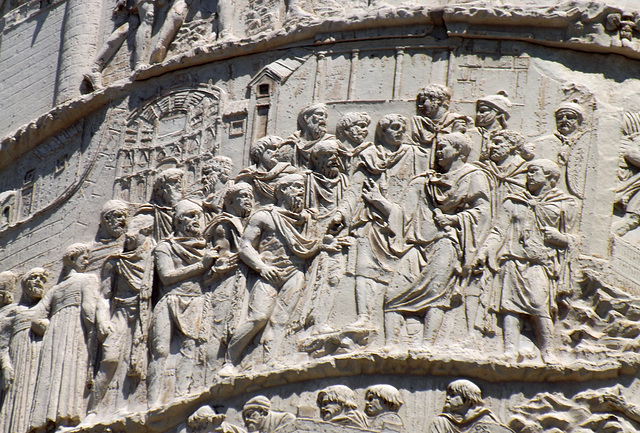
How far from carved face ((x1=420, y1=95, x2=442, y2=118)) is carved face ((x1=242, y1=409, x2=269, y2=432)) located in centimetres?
331

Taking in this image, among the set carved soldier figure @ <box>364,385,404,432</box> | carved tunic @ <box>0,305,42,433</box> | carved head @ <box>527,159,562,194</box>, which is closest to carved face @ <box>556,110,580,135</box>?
carved head @ <box>527,159,562,194</box>

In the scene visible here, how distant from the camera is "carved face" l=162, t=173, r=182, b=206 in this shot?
56.3 feet

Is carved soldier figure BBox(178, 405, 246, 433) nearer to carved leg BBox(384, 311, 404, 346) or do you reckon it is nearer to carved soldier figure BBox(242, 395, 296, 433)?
carved soldier figure BBox(242, 395, 296, 433)

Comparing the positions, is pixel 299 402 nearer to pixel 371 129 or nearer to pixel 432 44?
pixel 371 129

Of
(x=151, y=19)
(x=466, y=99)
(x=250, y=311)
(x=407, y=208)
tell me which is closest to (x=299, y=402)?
(x=250, y=311)

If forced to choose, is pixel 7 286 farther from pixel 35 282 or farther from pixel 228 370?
pixel 228 370

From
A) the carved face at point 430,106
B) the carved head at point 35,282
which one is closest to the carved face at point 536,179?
the carved face at point 430,106

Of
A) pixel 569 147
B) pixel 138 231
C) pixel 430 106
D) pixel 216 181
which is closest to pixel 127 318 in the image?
pixel 138 231

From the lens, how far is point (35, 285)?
A: 17500mm

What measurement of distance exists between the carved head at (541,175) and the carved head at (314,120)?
6.57 ft

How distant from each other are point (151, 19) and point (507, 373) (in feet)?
18.4

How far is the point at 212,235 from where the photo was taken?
16766 mm

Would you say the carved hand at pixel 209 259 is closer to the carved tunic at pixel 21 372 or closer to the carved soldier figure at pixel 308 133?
the carved soldier figure at pixel 308 133

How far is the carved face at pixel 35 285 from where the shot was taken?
17.5 m
